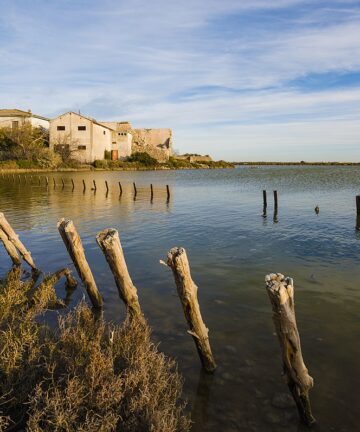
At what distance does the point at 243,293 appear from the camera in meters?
9.90

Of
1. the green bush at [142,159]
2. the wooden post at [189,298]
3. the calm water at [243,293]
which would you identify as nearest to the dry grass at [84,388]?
the wooden post at [189,298]

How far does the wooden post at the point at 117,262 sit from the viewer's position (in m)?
7.14

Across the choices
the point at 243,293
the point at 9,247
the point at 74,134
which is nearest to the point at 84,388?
the point at 243,293

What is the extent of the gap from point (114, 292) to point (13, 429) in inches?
231

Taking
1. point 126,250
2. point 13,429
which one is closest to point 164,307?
point 13,429

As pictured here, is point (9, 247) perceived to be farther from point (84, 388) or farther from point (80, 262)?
point (84, 388)

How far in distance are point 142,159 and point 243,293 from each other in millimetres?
86987

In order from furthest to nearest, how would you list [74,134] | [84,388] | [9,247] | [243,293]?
[74,134], [9,247], [243,293], [84,388]

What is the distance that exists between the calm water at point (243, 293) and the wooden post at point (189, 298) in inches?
12.6

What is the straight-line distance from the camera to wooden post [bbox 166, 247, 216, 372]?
18.9ft

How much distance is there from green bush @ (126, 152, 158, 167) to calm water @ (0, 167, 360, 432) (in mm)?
69602

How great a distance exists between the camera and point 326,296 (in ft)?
31.8

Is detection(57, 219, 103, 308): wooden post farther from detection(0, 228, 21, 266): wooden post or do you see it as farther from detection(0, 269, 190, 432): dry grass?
detection(0, 228, 21, 266): wooden post

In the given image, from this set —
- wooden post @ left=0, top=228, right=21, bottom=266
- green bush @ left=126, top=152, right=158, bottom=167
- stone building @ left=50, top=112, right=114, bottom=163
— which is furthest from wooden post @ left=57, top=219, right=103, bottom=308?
green bush @ left=126, top=152, right=158, bottom=167
